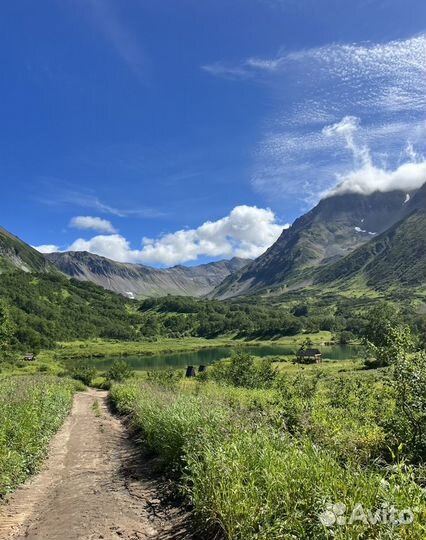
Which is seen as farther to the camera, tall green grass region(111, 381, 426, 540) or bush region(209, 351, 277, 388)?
bush region(209, 351, 277, 388)

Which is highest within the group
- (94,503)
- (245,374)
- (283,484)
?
(283,484)

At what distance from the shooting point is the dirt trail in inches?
352

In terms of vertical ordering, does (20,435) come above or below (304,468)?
below

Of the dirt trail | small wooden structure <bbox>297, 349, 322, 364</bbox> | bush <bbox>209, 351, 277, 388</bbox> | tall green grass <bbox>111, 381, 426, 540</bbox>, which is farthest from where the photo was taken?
small wooden structure <bbox>297, 349, 322, 364</bbox>

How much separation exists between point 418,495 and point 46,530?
7589 millimetres

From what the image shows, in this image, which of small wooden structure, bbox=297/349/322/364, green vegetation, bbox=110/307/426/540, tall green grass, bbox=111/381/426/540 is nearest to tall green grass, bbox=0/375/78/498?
green vegetation, bbox=110/307/426/540

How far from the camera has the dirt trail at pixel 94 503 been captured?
895cm

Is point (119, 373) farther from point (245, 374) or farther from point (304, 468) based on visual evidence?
point (304, 468)

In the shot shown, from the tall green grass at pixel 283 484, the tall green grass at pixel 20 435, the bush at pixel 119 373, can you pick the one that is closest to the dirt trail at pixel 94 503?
the tall green grass at pixel 20 435

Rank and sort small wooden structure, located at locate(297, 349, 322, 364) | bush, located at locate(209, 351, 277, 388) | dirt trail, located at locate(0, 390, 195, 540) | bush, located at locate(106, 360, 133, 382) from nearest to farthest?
1. dirt trail, located at locate(0, 390, 195, 540)
2. bush, located at locate(209, 351, 277, 388)
3. bush, located at locate(106, 360, 133, 382)
4. small wooden structure, located at locate(297, 349, 322, 364)

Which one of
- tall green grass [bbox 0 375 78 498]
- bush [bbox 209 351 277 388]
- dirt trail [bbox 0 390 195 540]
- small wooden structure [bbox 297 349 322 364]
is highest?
tall green grass [bbox 0 375 78 498]

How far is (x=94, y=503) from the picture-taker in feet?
34.9

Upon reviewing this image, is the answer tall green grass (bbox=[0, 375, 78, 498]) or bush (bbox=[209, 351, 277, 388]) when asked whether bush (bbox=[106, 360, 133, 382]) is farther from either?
tall green grass (bbox=[0, 375, 78, 498])

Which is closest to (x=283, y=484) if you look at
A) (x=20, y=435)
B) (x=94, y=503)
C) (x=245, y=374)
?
(x=94, y=503)
